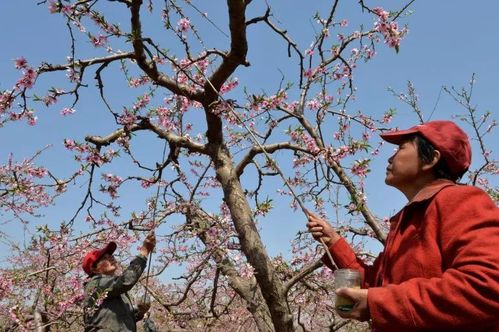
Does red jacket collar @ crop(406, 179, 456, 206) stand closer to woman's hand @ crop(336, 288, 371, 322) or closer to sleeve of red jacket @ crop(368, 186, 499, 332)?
sleeve of red jacket @ crop(368, 186, 499, 332)

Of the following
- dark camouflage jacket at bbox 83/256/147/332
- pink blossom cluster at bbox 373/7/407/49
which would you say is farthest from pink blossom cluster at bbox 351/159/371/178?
dark camouflage jacket at bbox 83/256/147/332

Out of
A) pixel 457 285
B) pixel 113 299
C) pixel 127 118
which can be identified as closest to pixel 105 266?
pixel 113 299

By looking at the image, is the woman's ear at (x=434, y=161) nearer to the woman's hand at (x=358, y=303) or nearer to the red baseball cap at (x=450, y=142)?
the red baseball cap at (x=450, y=142)

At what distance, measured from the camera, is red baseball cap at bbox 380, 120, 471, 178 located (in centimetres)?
157

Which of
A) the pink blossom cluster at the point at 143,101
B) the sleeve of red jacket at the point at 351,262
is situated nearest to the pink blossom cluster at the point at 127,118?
the pink blossom cluster at the point at 143,101

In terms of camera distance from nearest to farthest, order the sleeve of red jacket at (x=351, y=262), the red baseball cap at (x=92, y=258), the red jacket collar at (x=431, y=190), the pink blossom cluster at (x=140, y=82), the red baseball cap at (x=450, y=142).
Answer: the red jacket collar at (x=431, y=190)
the red baseball cap at (x=450, y=142)
the sleeve of red jacket at (x=351, y=262)
the red baseball cap at (x=92, y=258)
the pink blossom cluster at (x=140, y=82)

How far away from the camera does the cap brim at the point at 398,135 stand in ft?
5.45

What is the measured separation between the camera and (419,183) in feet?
5.37

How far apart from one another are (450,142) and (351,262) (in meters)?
0.66

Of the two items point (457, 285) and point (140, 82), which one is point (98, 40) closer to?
point (140, 82)

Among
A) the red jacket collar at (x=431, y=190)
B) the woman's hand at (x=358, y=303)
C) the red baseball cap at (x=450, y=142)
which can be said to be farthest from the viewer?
the red baseball cap at (x=450, y=142)

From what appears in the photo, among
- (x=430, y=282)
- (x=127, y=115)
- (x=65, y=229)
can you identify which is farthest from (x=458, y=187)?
(x=65, y=229)

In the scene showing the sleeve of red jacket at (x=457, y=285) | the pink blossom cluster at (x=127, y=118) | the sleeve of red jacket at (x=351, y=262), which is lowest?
the sleeve of red jacket at (x=457, y=285)

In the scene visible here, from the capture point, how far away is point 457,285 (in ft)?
3.89
